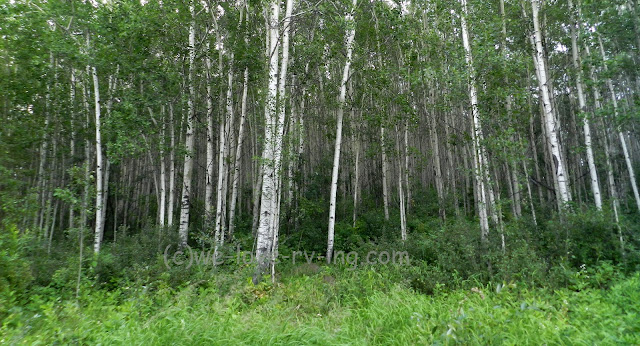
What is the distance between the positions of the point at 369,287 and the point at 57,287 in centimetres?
591

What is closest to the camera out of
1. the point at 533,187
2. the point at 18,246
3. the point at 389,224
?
the point at 18,246

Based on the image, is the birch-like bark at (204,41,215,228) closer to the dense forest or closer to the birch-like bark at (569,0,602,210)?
the dense forest

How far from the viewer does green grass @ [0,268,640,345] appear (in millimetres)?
3604

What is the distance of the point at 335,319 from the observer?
4781 mm

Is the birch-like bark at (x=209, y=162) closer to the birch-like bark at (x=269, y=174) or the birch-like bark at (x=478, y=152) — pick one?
the birch-like bark at (x=269, y=174)

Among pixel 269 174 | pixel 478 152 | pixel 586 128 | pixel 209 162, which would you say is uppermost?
pixel 586 128

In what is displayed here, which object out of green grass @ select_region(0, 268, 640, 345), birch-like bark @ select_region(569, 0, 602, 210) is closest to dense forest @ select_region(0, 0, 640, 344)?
green grass @ select_region(0, 268, 640, 345)

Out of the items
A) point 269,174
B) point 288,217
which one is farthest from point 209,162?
point 288,217

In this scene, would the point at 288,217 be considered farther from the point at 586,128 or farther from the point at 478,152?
the point at 586,128

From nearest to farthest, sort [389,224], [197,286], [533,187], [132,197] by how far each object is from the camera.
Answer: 1. [197,286]
2. [389,224]
3. [132,197]
4. [533,187]

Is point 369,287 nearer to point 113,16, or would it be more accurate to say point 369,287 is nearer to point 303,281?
point 303,281

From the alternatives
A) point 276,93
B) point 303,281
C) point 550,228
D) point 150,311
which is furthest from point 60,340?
point 550,228

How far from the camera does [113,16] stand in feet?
30.2

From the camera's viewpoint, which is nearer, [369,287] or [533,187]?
[369,287]
